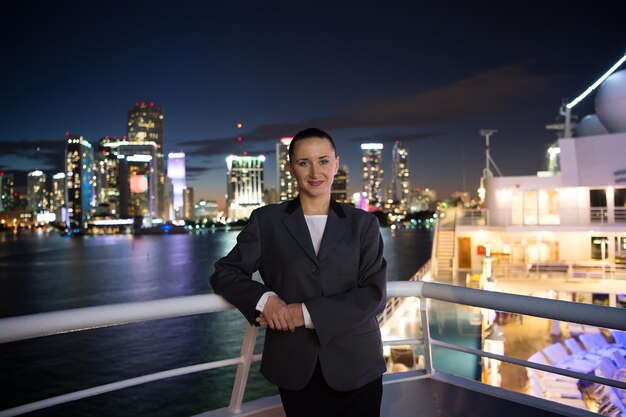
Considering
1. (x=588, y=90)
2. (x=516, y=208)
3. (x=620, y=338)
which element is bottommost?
(x=620, y=338)

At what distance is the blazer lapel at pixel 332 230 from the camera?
197cm

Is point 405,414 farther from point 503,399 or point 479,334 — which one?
point 479,334

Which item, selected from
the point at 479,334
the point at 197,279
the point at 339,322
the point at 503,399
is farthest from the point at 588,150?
the point at 197,279

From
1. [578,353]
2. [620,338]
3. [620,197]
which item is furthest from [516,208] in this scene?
[578,353]

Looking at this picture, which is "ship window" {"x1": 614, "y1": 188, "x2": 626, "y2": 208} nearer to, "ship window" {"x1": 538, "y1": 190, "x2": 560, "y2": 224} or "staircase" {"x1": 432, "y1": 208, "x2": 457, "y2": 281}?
"ship window" {"x1": 538, "y1": 190, "x2": 560, "y2": 224}

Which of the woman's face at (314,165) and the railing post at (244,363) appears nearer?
the woman's face at (314,165)

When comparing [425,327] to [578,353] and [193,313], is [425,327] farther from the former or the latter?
[578,353]

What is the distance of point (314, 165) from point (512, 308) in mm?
1111

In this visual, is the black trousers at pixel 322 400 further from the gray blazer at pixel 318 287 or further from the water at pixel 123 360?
the water at pixel 123 360

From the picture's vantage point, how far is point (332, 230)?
201 centimetres

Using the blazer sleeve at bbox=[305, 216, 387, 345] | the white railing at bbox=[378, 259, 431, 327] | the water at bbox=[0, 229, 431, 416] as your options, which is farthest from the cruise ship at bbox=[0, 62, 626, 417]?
the water at bbox=[0, 229, 431, 416]

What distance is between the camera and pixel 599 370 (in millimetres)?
10750

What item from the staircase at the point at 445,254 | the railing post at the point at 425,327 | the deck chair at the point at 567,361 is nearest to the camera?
the railing post at the point at 425,327

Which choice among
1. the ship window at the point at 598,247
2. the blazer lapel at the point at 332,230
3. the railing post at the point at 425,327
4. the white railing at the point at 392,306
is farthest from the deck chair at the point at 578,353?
the blazer lapel at the point at 332,230
